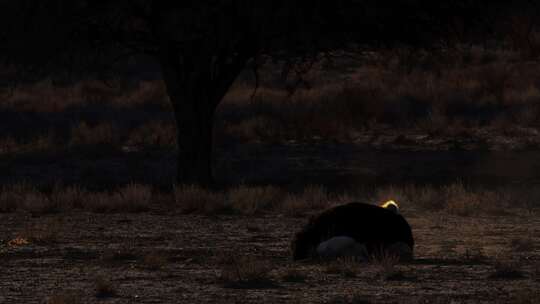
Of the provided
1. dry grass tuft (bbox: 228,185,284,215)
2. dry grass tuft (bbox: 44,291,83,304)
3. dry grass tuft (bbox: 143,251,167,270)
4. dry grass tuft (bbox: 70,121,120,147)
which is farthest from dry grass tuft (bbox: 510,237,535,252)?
dry grass tuft (bbox: 70,121,120,147)

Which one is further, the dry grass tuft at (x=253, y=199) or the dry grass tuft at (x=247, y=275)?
the dry grass tuft at (x=253, y=199)

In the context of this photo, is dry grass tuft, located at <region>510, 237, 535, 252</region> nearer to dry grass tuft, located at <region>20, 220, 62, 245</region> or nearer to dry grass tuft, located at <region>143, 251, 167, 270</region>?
dry grass tuft, located at <region>143, 251, 167, 270</region>

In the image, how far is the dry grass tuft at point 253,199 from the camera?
926 inches

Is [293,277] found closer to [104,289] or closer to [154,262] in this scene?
[104,289]

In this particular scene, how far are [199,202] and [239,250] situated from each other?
6.32m

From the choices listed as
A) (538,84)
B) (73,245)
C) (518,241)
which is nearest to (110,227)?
(73,245)

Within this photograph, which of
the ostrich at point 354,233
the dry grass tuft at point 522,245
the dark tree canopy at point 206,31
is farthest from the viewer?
the dark tree canopy at point 206,31

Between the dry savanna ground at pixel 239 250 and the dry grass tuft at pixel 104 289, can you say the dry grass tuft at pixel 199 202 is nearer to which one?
the dry savanna ground at pixel 239 250

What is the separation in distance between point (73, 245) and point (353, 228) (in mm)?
4632

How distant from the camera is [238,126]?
130ft

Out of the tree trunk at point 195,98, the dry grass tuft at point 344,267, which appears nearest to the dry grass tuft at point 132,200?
the tree trunk at point 195,98

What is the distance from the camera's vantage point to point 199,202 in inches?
933

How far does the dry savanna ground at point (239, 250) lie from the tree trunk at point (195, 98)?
1279 mm

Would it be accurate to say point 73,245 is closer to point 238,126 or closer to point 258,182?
point 258,182
